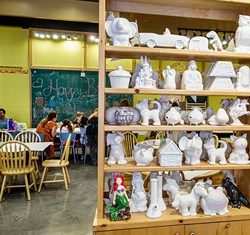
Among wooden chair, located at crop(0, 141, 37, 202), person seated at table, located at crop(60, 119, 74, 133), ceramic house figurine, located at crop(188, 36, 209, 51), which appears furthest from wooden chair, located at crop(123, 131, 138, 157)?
ceramic house figurine, located at crop(188, 36, 209, 51)

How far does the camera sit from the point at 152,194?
176 cm

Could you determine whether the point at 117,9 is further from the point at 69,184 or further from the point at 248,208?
the point at 69,184

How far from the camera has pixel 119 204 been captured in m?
1.71

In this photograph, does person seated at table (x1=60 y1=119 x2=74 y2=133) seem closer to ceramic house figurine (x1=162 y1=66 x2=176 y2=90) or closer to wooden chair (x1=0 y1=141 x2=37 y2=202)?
wooden chair (x1=0 y1=141 x2=37 y2=202)

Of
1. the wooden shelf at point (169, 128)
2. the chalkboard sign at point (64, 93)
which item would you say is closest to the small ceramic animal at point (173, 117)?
the wooden shelf at point (169, 128)

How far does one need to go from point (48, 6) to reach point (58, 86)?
1.96 meters

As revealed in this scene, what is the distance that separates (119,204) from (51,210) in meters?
2.11

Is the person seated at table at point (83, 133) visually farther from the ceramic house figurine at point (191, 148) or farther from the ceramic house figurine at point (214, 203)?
the ceramic house figurine at point (214, 203)

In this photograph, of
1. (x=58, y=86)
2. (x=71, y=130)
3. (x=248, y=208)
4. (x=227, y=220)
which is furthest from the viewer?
(x=58, y=86)

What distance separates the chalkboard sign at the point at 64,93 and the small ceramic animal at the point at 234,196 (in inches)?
201

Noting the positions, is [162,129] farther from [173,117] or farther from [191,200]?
[191,200]

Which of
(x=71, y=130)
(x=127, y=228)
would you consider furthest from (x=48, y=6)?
(x=127, y=228)

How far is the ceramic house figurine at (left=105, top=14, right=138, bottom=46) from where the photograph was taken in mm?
1696

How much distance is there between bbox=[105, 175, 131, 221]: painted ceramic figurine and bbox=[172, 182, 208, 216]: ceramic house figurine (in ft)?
1.20
